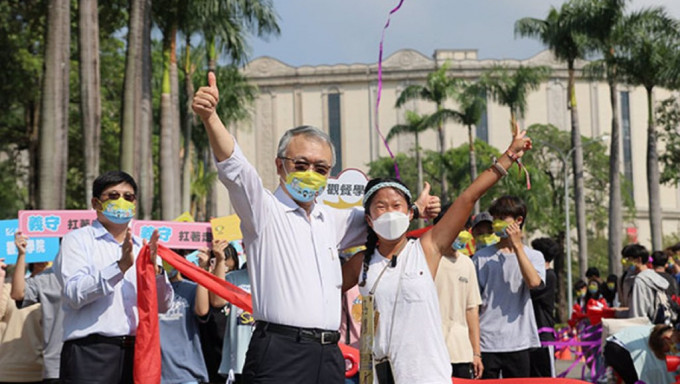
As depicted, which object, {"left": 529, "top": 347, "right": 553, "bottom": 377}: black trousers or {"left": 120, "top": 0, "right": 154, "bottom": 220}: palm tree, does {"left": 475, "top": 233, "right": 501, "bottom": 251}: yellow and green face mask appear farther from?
{"left": 120, "top": 0, "right": 154, "bottom": 220}: palm tree

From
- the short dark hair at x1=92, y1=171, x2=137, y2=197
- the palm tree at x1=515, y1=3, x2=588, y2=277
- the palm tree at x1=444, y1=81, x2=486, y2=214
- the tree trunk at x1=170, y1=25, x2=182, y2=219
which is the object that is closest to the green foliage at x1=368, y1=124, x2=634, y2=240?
the palm tree at x1=444, y1=81, x2=486, y2=214

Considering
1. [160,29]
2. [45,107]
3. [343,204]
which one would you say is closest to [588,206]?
[160,29]

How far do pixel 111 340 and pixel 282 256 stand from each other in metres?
1.79

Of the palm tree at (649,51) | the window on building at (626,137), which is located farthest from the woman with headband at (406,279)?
the window on building at (626,137)

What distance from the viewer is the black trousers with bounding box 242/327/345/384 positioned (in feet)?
14.6

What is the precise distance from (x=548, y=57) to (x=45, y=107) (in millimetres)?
85791

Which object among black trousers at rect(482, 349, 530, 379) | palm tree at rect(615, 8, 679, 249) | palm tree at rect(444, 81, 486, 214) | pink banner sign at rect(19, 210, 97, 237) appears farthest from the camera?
palm tree at rect(444, 81, 486, 214)

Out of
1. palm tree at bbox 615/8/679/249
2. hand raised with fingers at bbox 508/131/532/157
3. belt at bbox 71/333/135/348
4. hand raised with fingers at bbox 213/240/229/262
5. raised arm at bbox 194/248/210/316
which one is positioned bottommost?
belt at bbox 71/333/135/348

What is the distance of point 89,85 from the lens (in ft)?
59.8

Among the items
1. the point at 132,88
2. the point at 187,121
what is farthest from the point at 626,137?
the point at 132,88

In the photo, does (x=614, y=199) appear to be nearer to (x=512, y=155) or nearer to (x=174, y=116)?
(x=174, y=116)

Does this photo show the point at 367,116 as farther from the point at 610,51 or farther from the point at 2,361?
the point at 2,361

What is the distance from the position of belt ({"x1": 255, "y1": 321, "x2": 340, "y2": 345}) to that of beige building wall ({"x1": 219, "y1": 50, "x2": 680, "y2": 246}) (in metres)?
89.0

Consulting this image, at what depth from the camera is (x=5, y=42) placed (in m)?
27.9
